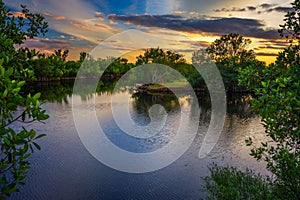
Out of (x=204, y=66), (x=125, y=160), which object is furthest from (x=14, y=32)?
(x=204, y=66)

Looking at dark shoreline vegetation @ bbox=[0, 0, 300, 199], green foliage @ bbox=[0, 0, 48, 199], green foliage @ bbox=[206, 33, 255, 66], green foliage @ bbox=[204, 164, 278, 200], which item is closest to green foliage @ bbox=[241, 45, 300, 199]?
dark shoreline vegetation @ bbox=[0, 0, 300, 199]

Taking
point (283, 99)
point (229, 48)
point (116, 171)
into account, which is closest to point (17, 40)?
point (283, 99)

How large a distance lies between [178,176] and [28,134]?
19.1m

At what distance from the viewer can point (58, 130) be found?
1383 inches

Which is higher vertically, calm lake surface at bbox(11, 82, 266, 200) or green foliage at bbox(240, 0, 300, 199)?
green foliage at bbox(240, 0, 300, 199)

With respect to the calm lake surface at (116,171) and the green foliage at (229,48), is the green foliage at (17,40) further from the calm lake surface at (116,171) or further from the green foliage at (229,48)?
the green foliage at (229,48)

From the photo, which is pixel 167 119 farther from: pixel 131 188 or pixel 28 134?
pixel 28 134

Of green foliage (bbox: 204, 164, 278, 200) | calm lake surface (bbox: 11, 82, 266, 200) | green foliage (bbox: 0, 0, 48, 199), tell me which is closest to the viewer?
green foliage (bbox: 0, 0, 48, 199)

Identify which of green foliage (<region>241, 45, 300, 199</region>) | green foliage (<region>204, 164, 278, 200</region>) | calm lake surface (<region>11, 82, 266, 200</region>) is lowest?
calm lake surface (<region>11, 82, 266, 200</region>)

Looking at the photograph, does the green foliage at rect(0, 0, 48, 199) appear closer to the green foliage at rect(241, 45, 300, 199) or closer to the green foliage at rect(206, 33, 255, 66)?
the green foliage at rect(241, 45, 300, 199)

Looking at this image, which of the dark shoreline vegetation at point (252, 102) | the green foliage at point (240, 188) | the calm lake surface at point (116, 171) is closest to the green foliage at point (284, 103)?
the dark shoreline vegetation at point (252, 102)

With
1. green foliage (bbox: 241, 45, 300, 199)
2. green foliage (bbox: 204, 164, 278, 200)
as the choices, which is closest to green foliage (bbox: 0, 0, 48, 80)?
green foliage (bbox: 241, 45, 300, 199)

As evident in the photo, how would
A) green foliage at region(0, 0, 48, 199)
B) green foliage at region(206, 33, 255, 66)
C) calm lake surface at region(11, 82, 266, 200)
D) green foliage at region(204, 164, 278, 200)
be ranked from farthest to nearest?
1. green foliage at region(206, 33, 255, 66)
2. calm lake surface at region(11, 82, 266, 200)
3. green foliage at region(204, 164, 278, 200)
4. green foliage at region(0, 0, 48, 199)

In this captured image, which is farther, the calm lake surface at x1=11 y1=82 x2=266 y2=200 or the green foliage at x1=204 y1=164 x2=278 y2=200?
the calm lake surface at x1=11 y1=82 x2=266 y2=200
